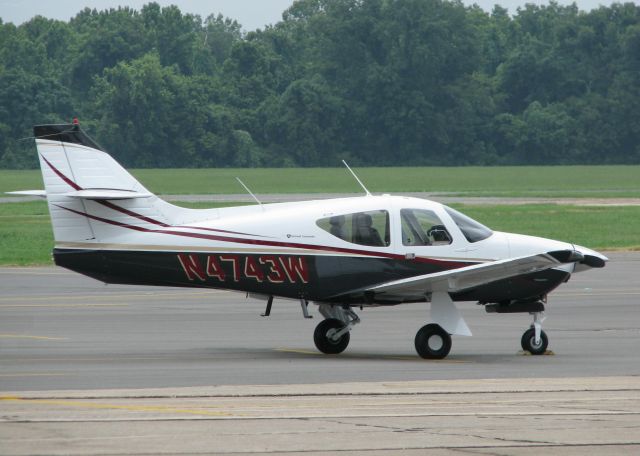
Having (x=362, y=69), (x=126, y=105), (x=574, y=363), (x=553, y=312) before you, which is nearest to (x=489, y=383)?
(x=574, y=363)

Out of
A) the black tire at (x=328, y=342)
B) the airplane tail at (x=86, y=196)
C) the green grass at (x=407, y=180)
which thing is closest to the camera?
the airplane tail at (x=86, y=196)

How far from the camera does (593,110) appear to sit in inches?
4978

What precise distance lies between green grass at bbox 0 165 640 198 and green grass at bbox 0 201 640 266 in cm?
1629

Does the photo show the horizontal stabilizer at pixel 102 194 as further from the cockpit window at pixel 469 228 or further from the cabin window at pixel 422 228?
the cockpit window at pixel 469 228

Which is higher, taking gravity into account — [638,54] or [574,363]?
[638,54]

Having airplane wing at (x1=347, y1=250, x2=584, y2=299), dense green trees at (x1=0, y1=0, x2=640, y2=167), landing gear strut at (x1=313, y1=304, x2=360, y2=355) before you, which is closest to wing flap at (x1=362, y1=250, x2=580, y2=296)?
airplane wing at (x1=347, y1=250, x2=584, y2=299)

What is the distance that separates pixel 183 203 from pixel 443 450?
175 ft

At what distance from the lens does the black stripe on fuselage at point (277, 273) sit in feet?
55.3

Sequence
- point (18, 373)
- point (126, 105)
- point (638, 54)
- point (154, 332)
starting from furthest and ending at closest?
point (638, 54), point (126, 105), point (154, 332), point (18, 373)

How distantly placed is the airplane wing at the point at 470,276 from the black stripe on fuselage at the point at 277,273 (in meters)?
0.13

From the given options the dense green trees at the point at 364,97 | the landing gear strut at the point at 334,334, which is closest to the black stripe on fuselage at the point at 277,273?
the landing gear strut at the point at 334,334

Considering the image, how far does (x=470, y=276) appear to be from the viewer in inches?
661

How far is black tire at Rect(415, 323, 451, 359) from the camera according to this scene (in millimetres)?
16750

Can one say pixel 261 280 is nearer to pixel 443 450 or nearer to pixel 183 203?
pixel 443 450
